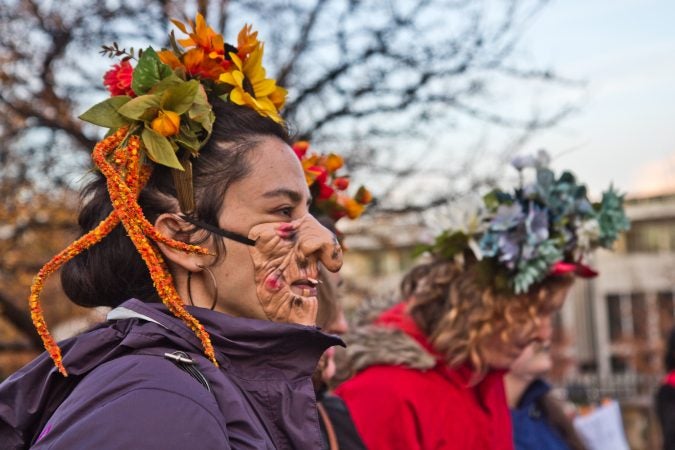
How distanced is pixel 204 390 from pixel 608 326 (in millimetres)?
44567

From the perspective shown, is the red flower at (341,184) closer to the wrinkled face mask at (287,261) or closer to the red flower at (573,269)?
the red flower at (573,269)

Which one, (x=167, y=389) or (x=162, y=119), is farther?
→ (x=162, y=119)

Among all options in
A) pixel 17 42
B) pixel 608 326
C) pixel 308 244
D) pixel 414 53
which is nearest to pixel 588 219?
pixel 308 244

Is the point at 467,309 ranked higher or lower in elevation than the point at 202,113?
lower

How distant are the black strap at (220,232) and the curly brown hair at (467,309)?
2.08m

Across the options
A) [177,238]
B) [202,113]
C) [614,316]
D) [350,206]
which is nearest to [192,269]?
[177,238]

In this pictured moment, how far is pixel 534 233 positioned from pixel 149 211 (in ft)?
7.81

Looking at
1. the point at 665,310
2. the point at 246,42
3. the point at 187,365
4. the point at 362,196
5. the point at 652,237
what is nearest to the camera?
the point at 187,365

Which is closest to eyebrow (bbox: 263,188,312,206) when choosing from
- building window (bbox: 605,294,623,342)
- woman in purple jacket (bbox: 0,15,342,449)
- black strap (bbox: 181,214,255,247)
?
woman in purple jacket (bbox: 0,15,342,449)

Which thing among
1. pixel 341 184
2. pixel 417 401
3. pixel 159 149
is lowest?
pixel 417 401

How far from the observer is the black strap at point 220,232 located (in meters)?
2.11

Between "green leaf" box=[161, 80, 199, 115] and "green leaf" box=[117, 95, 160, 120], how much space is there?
3 centimetres

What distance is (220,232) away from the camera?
2.11 metres

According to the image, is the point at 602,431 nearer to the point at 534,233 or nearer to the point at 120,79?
the point at 534,233
